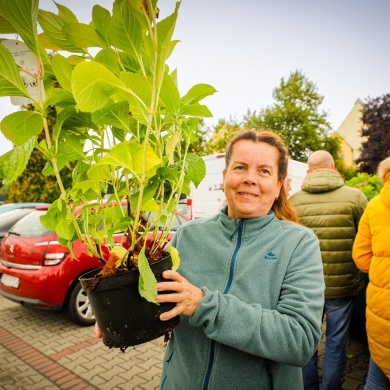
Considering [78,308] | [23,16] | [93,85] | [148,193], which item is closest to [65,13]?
[23,16]

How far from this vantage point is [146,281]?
87cm

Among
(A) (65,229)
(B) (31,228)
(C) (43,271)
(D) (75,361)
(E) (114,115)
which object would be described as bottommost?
(D) (75,361)

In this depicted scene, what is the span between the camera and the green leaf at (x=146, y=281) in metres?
0.86

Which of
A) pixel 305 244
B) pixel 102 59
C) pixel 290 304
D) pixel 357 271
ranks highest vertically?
pixel 102 59

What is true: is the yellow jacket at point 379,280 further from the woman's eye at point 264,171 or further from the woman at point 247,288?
the woman's eye at point 264,171

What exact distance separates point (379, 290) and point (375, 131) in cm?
2246

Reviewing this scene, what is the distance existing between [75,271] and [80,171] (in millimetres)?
3818

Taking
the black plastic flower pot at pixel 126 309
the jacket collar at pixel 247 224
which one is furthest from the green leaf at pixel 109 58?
the jacket collar at pixel 247 224

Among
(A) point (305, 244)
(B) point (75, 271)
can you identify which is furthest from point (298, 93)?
(A) point (305, 244)

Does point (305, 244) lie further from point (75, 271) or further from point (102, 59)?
point (75, 271)

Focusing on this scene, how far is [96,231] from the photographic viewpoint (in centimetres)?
104

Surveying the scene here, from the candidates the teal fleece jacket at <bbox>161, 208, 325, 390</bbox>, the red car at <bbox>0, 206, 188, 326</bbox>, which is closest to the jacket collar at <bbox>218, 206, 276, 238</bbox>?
the teal fleece jacket at <bbox>161, 208, 325, 390</bbox>

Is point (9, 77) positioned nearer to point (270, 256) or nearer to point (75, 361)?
point (270, 256)

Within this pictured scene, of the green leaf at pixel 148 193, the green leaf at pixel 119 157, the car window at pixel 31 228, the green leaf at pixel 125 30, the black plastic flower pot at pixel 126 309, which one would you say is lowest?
the car window at pixel 31 228
